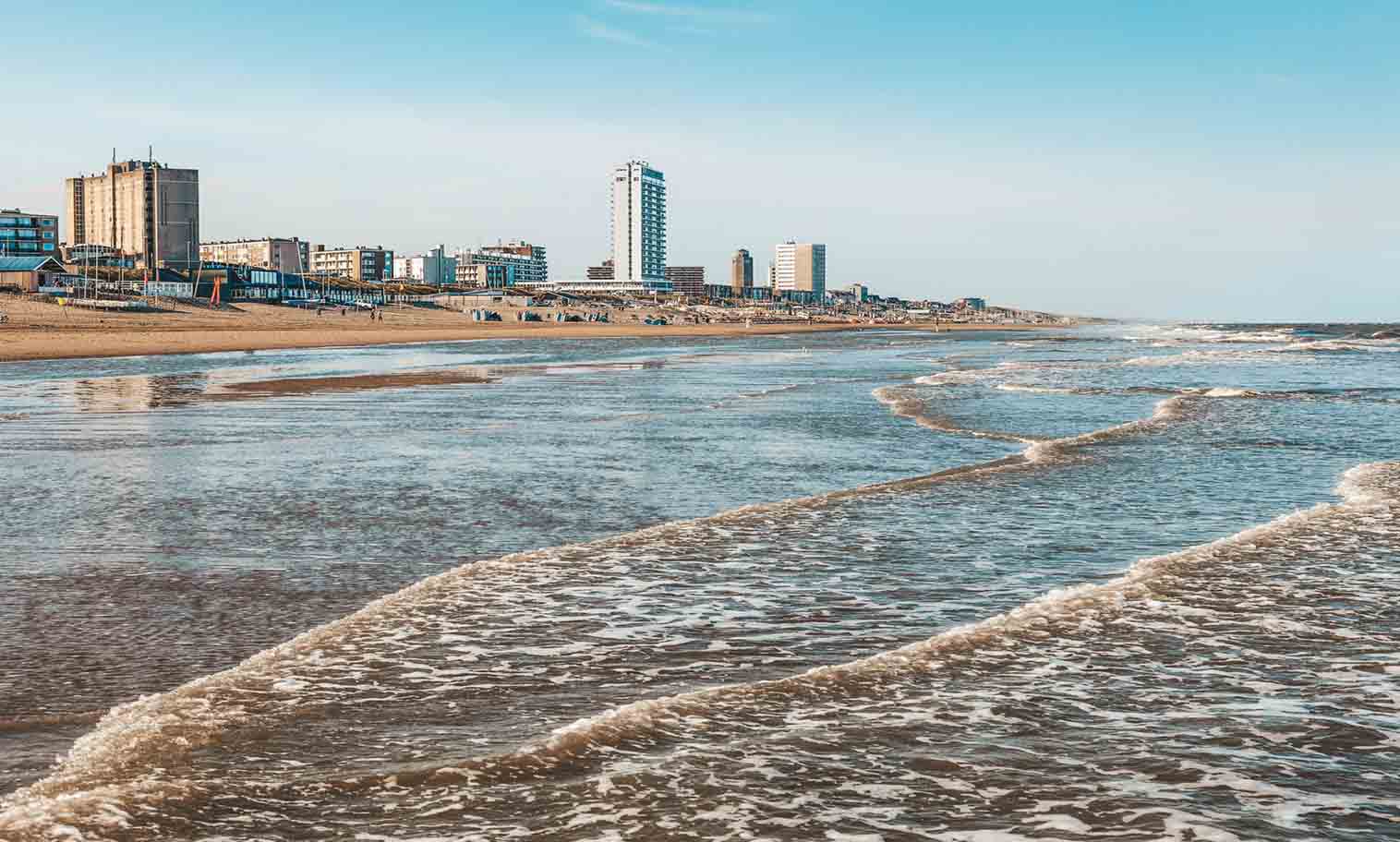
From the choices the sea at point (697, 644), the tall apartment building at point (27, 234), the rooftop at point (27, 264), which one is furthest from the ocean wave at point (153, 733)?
the tall apartment building at point (27, 234)

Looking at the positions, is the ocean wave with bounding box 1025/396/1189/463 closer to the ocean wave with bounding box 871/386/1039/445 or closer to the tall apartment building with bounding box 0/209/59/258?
the ocean wave with bounding box 871/386/1039/445

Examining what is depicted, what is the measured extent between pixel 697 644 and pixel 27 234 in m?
198

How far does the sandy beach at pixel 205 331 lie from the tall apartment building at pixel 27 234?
7227 centimetres

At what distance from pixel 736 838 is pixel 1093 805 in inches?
60.1

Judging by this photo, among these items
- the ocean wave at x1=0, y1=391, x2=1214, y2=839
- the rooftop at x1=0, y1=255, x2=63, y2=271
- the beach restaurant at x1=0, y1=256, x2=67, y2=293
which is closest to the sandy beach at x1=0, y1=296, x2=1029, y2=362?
the beach restaurant at x1=0, y1=256, x2=67, y2=293

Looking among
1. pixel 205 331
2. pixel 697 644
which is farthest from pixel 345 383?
pixel 205 331

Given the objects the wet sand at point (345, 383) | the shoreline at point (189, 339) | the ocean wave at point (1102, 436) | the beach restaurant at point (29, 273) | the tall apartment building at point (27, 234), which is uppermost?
Answer: the tall apartment building at point (27, 234)

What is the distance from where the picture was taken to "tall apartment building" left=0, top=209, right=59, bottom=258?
17350 centimetres

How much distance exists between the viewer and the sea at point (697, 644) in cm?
505

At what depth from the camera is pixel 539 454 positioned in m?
17.8

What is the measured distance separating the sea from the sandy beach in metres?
45.4

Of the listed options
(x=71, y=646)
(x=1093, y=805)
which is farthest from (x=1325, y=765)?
(x=71, y=646)

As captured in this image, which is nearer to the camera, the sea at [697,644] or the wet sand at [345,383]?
the sea at [697,644]

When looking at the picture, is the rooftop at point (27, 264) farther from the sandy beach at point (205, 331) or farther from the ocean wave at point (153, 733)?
the ocean wave at point (153, 733)
